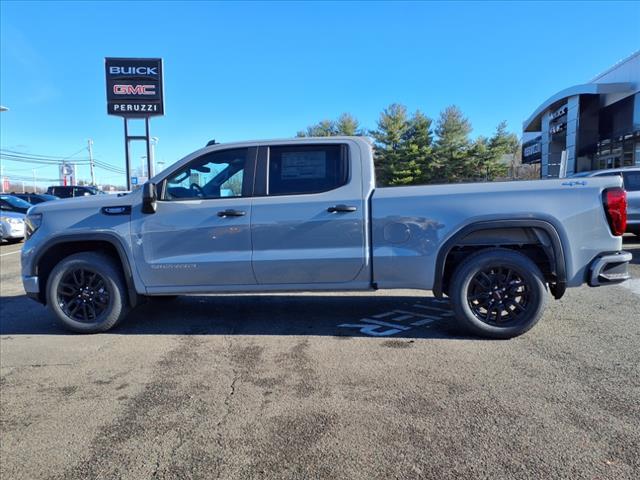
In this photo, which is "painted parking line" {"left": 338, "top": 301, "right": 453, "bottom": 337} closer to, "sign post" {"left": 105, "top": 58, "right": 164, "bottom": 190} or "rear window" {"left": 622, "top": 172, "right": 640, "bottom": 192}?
"rear window" {"left": 622, "top": 172, "right": 640, "bottom": 192}

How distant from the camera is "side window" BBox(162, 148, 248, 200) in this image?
4.88 m

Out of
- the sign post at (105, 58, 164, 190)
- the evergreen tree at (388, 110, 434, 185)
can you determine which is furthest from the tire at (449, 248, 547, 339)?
the evergreen tree at (388, 110, 434, 185)

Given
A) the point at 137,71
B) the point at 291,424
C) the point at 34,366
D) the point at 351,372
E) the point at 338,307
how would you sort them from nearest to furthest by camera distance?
the point at 291,424
the point at 351,372
the point at 34,366
the point at 338,307
the point at 137,71

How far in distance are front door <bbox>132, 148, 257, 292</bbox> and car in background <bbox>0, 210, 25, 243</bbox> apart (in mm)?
12835

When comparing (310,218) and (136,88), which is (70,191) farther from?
(310,218)

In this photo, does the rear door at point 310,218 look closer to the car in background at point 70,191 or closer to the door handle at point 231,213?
the door handle at point 231,213

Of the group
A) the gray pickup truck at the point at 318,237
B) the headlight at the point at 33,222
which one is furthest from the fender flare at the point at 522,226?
the headlight at the point at 33,222

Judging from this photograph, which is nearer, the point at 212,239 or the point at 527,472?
the point at 527,472

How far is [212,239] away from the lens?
4770 mm

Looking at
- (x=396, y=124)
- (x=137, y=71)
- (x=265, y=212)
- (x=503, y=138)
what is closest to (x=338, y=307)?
(x=265, y=212)

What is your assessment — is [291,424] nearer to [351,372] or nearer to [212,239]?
[351,372]

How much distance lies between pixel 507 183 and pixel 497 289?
1020 millimetres

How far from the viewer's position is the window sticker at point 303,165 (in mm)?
4820

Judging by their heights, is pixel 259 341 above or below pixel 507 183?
below
